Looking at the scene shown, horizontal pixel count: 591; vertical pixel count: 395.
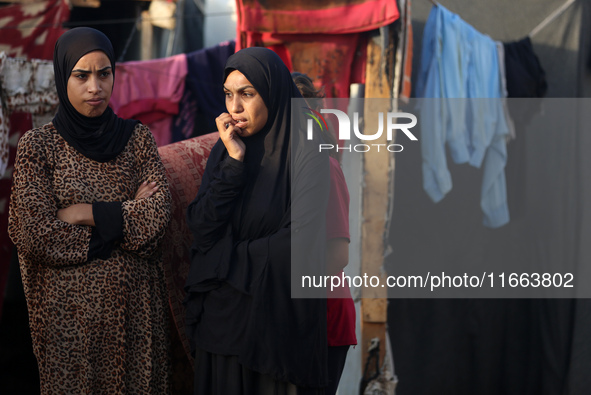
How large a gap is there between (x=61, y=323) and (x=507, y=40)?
327cm

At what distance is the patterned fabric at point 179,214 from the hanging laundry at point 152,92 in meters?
1.13

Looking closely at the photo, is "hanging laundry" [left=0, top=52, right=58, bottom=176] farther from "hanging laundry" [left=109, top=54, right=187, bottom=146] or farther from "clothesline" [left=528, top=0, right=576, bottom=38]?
"clothesline" [left=528, top=0, right=576, bottom=38]

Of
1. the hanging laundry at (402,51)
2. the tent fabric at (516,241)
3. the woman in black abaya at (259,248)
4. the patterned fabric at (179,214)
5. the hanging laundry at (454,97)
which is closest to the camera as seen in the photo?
the woman in black abaya at (259,248)

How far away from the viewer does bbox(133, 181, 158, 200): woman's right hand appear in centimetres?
201

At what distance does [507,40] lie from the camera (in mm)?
3838

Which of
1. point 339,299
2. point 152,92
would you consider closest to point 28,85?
point 152,92

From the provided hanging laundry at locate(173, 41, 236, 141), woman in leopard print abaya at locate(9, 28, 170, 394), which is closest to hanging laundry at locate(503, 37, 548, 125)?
hanging laundry at locate(173, 41, 236, 141)

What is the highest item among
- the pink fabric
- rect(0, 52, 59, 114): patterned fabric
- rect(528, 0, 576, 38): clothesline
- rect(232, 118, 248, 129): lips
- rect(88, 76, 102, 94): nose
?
rect(528, 0, 576, 38): clothesline

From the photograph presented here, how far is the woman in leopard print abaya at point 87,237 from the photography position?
1.87m

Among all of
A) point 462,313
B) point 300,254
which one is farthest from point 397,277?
point 300,254

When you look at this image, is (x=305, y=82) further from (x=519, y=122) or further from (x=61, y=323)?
(x=519, y=122)

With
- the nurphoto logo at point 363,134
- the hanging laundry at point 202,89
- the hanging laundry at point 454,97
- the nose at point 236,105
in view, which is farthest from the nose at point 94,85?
the hanging laundry at point 454,97

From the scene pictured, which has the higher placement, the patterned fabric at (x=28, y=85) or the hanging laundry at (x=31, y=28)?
the hanging laundry at (x=31, y=28)

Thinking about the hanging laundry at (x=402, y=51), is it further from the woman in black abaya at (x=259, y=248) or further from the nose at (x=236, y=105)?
the nose at (x=236, y=105)
